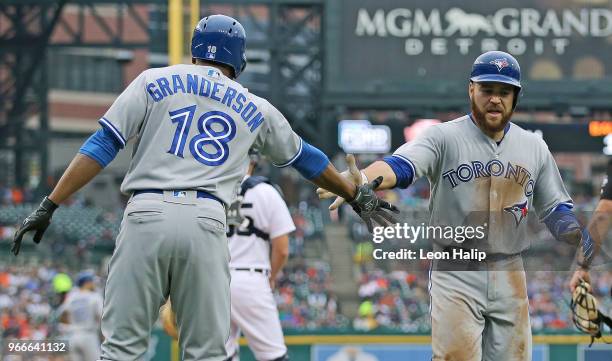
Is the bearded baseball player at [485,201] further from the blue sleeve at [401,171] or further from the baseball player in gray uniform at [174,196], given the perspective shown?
the baseball player in gray uniform at [174,196]

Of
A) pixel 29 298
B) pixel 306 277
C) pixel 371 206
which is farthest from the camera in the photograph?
pixel 306 277

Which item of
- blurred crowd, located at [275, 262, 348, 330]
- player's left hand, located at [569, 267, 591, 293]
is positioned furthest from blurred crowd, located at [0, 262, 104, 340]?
player's left hand, located at [569, 267, 591, 293]

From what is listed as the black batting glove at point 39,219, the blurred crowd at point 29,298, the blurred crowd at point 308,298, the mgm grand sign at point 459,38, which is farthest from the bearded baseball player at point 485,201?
the mgm grand sign at point 459,38

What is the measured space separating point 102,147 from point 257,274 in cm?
308

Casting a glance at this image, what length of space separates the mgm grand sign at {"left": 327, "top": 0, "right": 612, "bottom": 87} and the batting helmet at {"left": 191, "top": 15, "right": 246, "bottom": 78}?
42.4 ft

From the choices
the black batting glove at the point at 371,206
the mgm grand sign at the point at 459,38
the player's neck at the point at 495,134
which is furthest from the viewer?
the mgm grand sign at the point at 459,38

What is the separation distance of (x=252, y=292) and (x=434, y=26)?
1144 cm

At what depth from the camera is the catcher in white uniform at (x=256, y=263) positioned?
7184 mm

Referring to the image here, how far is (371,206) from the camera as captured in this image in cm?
486

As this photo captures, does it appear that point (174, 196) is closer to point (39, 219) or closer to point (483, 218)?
point (39, 219)

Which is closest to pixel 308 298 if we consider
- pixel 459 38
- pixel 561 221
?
pixel 459 38

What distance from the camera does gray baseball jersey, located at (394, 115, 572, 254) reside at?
5.16 meters

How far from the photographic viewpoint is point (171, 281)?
434 cm

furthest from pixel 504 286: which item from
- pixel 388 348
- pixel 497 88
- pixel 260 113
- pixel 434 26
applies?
pixel 434 26
